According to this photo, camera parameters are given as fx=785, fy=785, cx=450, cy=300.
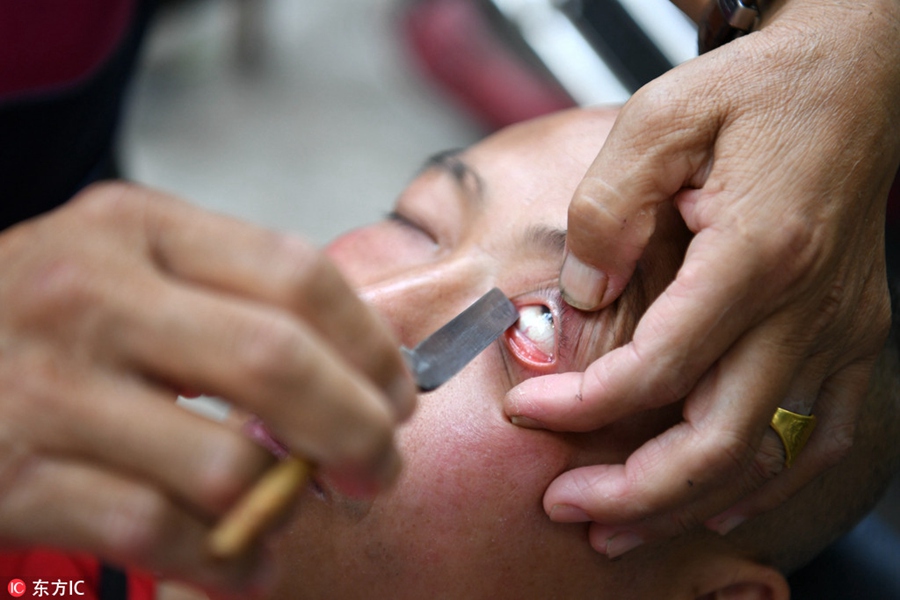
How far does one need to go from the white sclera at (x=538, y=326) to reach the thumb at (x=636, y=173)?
0.13 m

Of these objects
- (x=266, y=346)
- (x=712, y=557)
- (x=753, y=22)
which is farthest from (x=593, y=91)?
(x=266, y=346)

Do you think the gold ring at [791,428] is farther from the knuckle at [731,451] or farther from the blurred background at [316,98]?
the blurred background at [316,98]

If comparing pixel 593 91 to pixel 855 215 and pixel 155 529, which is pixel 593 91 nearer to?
pixel 855 215

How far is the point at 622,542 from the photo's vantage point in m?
0.98

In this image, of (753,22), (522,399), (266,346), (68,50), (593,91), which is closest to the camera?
(266,346)

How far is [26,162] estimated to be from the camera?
151cm

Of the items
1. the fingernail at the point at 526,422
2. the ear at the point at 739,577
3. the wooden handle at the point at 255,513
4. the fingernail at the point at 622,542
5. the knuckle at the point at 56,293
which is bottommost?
the ear at the point at 739,577

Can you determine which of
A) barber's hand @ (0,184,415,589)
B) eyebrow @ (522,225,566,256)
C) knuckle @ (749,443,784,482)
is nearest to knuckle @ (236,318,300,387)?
barber's hand @ (0,184,415,589)

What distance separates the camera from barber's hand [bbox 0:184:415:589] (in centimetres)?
56

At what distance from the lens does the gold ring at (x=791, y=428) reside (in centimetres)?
98

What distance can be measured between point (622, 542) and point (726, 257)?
0.38m

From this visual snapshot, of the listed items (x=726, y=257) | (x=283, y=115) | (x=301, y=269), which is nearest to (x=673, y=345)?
(x=726, y=257)

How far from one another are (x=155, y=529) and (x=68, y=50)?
3.97 ft

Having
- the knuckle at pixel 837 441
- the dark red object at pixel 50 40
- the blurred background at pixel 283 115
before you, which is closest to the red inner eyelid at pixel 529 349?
the knuckle at pixel 837 441
